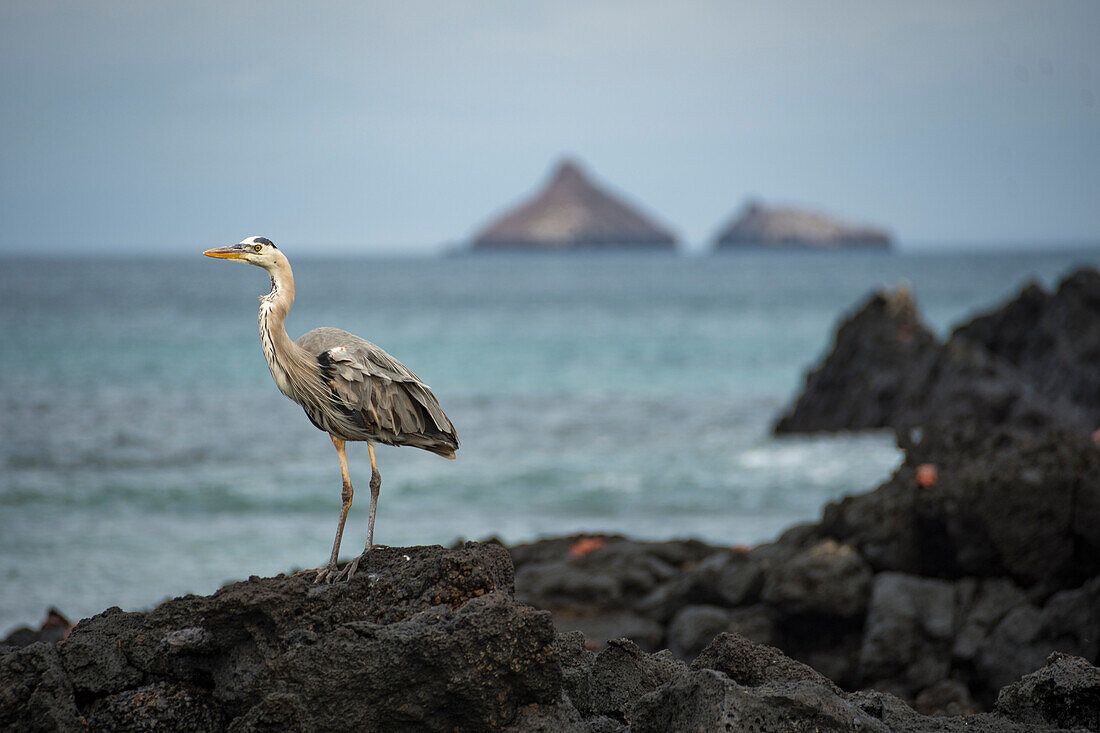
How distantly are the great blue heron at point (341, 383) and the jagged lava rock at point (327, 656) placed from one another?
0.77ft

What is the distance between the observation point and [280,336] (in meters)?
3.56

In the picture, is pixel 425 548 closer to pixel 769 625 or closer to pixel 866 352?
pixel 769 625

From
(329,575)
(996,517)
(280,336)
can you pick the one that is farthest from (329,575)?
(996,517)

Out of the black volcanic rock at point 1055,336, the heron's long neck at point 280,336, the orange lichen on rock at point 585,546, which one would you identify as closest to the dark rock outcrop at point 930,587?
the orange lichen on rock at point 585,546

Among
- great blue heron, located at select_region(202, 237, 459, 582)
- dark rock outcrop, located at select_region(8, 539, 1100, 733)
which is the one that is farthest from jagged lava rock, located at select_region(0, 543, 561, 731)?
great blue heron, located at select_region(202, 237, 459, 582)

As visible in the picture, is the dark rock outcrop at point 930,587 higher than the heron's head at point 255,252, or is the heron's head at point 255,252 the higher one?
the heron's head at point 255,252

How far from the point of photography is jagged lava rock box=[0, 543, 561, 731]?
3006 millimetres

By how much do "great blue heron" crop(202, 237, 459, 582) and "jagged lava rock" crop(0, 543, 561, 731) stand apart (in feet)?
0.77

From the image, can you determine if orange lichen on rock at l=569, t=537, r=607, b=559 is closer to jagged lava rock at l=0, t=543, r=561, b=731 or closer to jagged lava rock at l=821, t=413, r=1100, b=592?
jagged lava rock at l=821, t=413, r=1100, b=592

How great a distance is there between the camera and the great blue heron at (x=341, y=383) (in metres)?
3.57

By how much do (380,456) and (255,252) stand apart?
34.8 feet

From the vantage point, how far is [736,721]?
2.82m

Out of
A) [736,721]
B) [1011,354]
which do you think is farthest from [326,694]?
[1011,354]

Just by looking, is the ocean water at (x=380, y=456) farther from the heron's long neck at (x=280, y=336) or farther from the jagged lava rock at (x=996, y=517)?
the heron's long neck at (x=280, y=336)
